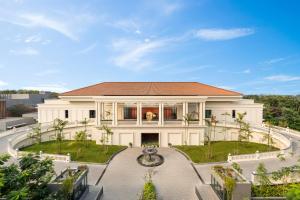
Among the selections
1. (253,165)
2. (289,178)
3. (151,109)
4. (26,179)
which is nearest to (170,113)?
(151,109)

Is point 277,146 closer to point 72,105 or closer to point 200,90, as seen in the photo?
point 200,90

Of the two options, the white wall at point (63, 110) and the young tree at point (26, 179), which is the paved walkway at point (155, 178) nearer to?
the young tree at point (26, 179)

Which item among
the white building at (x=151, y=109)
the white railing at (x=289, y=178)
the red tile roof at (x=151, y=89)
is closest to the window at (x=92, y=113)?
the white building at (x=151, y=109)

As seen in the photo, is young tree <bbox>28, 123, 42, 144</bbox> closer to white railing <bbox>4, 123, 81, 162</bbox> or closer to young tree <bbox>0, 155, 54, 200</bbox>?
white railing <bbox>4, 123, 81, 162</bbox>

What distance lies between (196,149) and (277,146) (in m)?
10.1

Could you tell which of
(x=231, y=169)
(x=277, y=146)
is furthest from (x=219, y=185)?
(x=277, y=146)

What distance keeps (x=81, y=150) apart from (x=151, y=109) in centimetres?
1386

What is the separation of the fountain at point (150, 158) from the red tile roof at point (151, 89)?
35.8 feet

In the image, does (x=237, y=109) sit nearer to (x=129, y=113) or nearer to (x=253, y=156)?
(x=253, y=156)

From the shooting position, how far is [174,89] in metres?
39.8

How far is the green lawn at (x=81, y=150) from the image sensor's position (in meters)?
25.6

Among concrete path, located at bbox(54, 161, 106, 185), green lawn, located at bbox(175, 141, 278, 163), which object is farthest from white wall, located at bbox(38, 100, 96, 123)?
green lawn, located at bbox(175, 141, 278, 163)

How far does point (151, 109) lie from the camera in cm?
3853

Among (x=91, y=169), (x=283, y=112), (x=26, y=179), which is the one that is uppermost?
(x=283, y=112)
